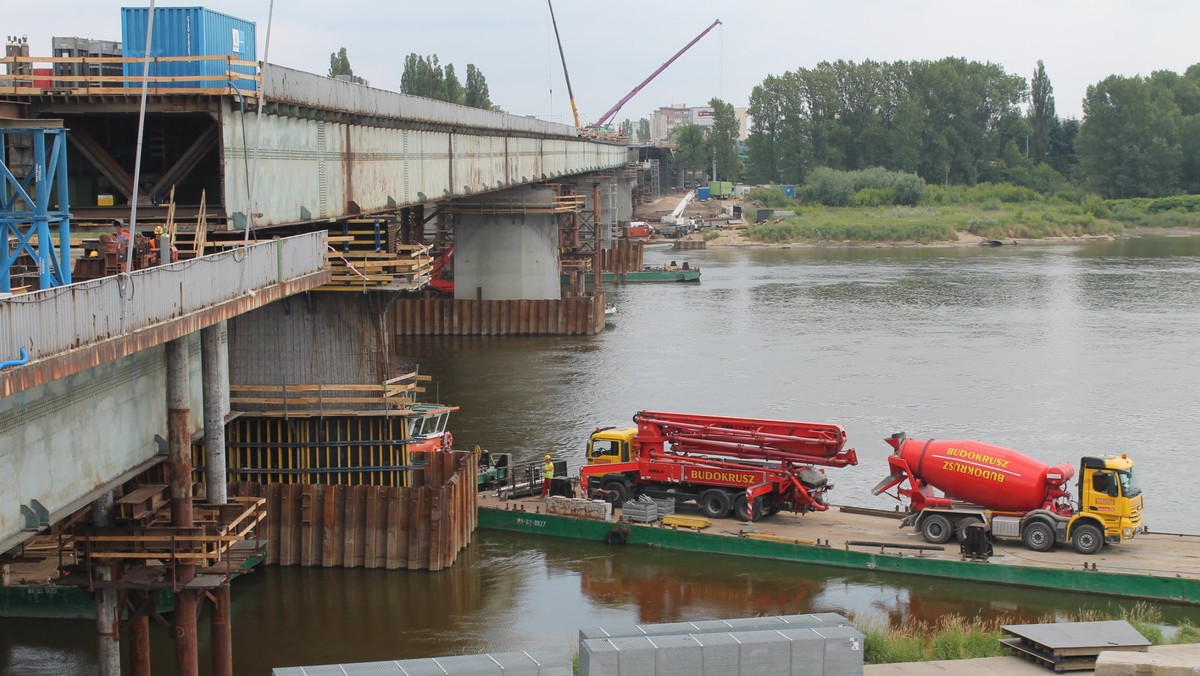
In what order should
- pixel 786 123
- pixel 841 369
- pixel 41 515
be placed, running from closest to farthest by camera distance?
pixel 41 515 → pixel 841 369 → pixel 786 123

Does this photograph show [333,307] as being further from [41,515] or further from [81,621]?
[41,515]

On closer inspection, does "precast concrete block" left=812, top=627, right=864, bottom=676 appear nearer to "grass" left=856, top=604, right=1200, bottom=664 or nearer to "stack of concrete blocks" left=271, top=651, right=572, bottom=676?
"stack of concrete blocks" left=271, top=651, right=572, bottom=676

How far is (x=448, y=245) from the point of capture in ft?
271

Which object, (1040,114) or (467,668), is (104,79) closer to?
(467,668)

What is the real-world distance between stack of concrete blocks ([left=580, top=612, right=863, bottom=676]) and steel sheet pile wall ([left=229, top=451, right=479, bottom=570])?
12862mm

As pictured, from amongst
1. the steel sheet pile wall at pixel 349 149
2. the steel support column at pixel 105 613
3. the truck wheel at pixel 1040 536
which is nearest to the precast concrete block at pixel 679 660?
the steel support column at pixel 105 613

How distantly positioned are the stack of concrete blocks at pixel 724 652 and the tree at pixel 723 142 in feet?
594

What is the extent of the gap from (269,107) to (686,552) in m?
13.0

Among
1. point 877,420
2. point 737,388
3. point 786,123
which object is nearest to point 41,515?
point 877,420

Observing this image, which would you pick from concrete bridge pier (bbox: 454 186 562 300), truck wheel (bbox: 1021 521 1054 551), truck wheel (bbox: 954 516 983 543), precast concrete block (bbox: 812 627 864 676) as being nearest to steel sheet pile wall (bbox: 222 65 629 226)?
concrete bridge pier (bbox: 454 186 562 300)

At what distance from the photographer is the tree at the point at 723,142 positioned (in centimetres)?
19788

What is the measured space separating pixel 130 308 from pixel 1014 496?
19.3m

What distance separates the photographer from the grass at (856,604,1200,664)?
2412 cm

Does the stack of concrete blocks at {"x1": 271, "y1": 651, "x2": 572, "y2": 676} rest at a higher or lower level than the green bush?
lower
